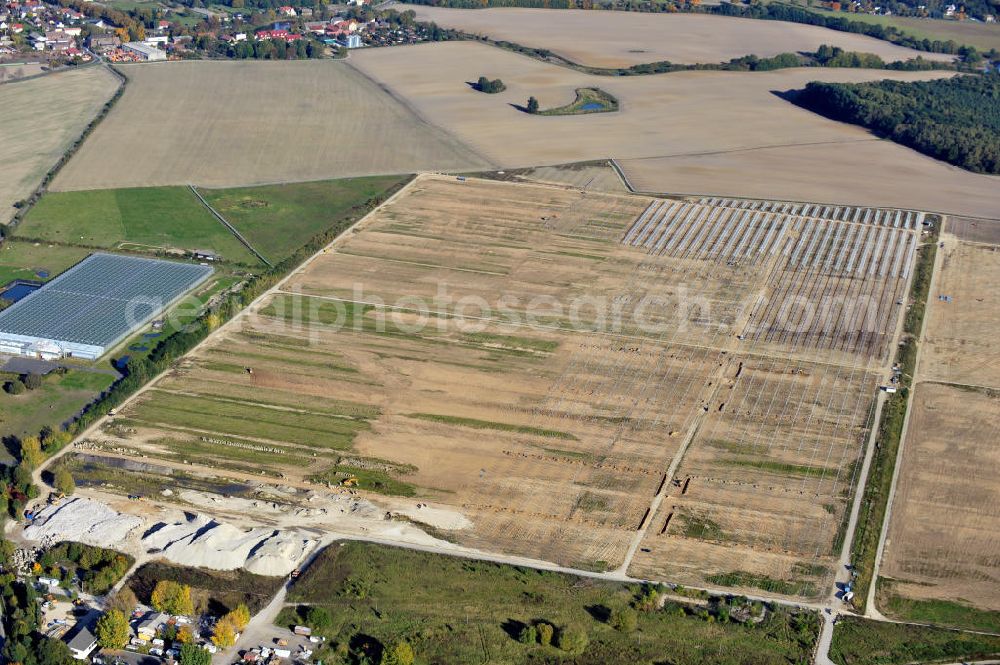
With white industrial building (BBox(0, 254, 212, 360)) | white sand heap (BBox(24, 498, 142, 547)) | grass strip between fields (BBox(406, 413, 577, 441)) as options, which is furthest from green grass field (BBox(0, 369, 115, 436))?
grass strip between fields (BBox(406, 413, 577, 441))

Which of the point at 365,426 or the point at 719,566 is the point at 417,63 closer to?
the point at 365,426

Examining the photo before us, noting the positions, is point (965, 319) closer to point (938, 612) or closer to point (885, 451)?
point (885, 451)

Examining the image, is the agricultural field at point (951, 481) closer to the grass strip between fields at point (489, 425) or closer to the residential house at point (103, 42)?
the grass strip between fields at point (489, 425)

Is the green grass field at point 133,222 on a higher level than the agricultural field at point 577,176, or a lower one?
lower

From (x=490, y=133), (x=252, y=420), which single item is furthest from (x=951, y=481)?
(x=490, y=133)

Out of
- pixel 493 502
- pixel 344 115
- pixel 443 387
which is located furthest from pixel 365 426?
pixel 344 115

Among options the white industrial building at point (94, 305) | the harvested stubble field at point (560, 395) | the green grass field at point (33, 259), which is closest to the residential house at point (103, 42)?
the green grass field at point (33, 259)
